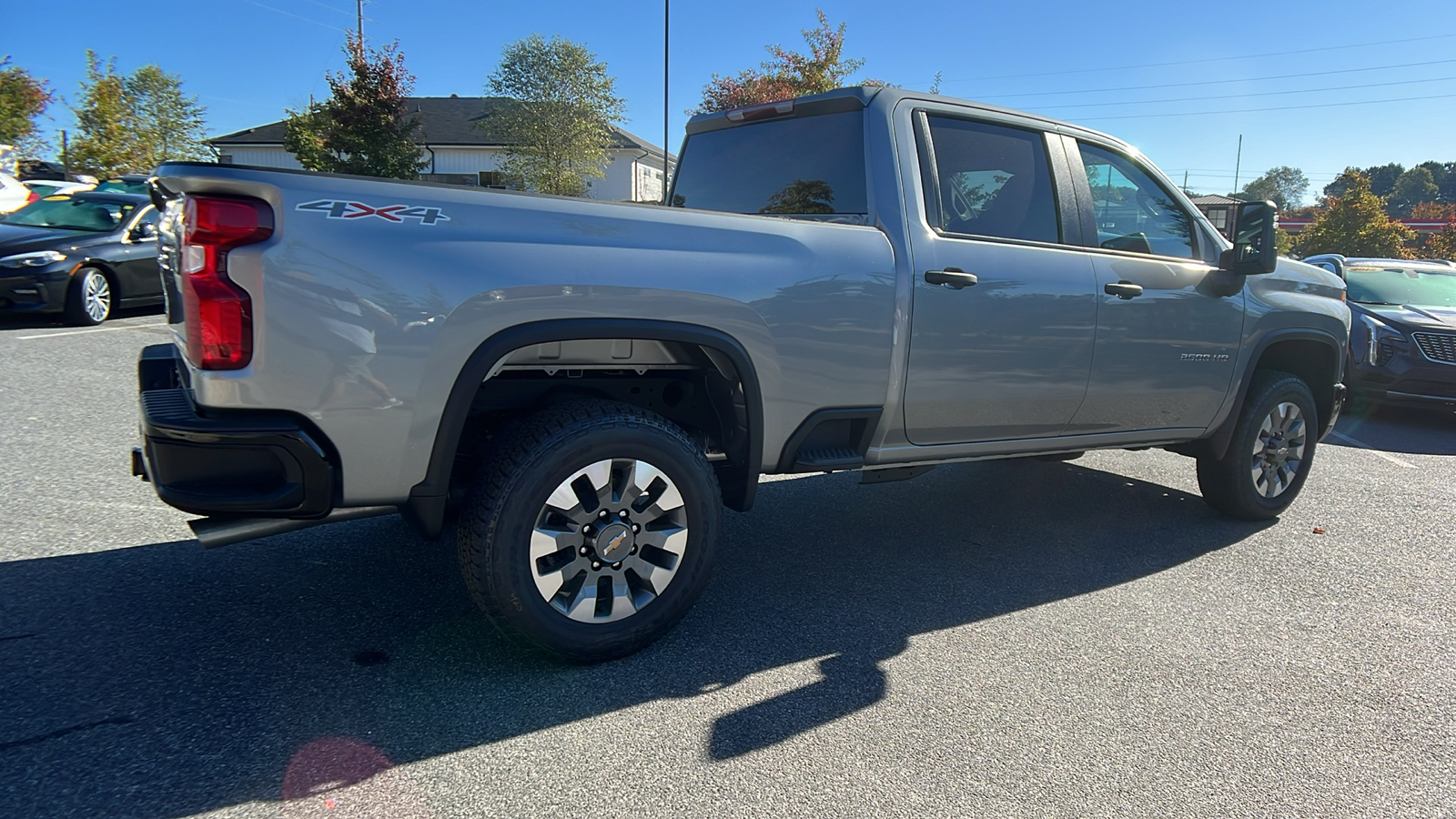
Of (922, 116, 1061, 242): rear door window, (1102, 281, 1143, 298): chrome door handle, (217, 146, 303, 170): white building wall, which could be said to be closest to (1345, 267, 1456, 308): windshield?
(1102, 281, 1143, 298): chrome door handle

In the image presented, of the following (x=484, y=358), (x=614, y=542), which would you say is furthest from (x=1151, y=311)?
(x=484, y=358)

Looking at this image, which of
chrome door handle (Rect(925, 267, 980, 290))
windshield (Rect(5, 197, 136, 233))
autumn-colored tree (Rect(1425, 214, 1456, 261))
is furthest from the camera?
autumn-colored tree (Rect(1425, 214, 1456, 261))

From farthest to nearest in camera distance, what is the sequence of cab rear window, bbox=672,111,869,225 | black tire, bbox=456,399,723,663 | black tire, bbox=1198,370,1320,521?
black tire, bbox=1198,370,1320,521
cab rear window, bbox=672,111,869,225
black tire, bbox=456,399,723,663

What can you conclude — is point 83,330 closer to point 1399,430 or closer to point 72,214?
point 72,214

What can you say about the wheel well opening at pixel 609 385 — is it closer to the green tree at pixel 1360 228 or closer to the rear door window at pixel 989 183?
the rear door window at pixel 989 183

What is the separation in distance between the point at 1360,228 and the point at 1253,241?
1307 inches

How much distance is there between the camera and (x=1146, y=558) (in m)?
4.51

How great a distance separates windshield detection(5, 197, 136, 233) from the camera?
1067 cm

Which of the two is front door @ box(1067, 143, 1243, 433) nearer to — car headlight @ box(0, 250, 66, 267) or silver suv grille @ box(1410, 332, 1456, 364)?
silver suv grille @ box(1410, 332, 1456, 364)

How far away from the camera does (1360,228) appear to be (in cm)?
3103

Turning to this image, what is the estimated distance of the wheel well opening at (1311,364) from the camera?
512 cm

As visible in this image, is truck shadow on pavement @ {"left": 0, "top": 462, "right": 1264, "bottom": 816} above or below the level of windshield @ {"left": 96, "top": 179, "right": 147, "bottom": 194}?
below

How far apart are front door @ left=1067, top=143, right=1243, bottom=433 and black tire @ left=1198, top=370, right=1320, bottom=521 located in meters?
0.34

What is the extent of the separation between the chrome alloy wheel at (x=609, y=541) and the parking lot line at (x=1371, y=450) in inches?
267
